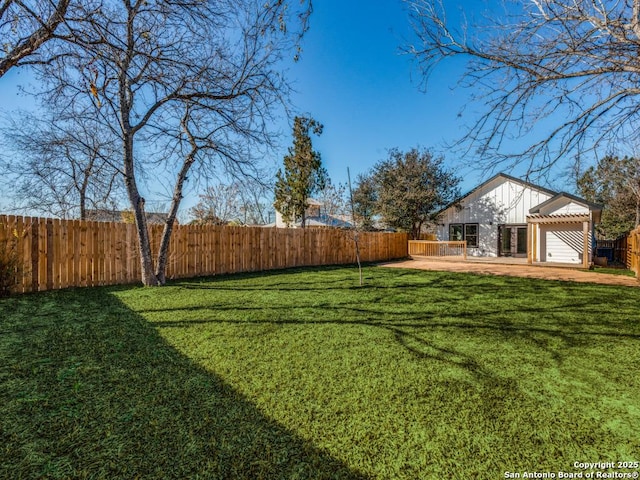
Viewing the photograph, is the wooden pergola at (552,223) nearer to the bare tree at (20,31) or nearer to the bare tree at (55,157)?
the bare tree at (20,31)

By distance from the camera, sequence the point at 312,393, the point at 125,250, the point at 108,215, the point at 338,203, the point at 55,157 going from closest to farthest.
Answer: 1. the point at 312,393
2. the point at 55,157
3. the point at 125,250
4. the point at 338,203
5. the point at 108,215

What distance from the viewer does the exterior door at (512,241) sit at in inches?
670

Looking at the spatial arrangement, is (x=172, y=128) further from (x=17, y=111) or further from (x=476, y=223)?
(x=476, y=223)

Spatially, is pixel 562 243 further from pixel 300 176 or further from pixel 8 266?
pixel 8 266

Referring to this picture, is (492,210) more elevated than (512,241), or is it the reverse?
(492,210)

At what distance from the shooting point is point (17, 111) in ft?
21.6

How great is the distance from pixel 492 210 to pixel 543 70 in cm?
1563

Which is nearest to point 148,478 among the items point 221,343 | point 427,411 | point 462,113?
point 427,411

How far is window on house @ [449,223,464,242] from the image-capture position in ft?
60.7

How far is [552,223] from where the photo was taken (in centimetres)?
1377

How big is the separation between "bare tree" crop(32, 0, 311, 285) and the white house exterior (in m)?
10.4

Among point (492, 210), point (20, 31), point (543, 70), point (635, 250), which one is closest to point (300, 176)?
point (492, 210)

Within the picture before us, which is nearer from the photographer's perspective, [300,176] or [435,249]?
[435,249]

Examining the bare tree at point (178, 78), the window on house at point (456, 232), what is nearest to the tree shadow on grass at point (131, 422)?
the bare tree at point (178, 78)
